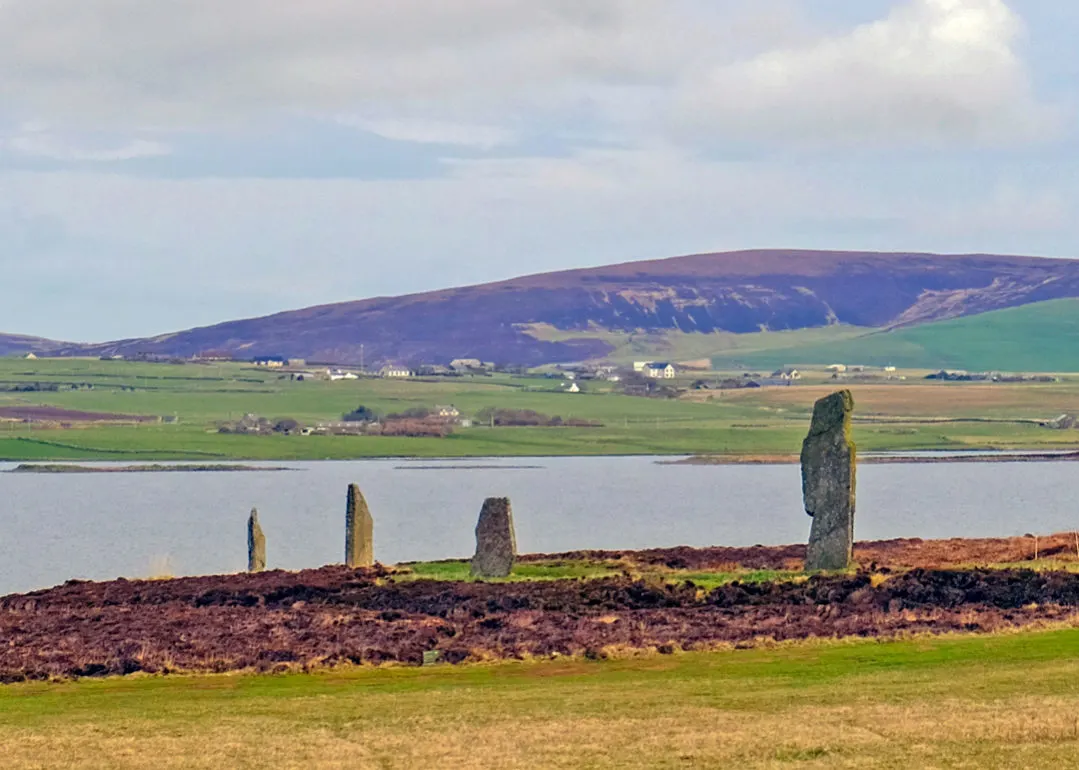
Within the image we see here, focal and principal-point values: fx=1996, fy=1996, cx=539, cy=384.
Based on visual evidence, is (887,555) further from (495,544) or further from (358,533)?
(358,533)

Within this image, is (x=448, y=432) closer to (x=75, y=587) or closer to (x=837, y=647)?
(x=75, y=587)

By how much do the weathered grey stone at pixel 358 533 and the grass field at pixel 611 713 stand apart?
18.2 metres

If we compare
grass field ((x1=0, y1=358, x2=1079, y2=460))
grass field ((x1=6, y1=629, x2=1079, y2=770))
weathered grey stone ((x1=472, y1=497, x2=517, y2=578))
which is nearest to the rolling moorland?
grass field ((x1=6, y1=629, x2=1079, y2=770))

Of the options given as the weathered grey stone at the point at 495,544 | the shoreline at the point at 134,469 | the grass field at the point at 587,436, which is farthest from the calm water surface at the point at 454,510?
the weathered grey stone at the point at 495,544

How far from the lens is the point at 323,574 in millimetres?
42062

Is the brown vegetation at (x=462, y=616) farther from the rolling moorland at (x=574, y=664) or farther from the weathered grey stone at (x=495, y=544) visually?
the weathered grey stone at (x=495, y=544)

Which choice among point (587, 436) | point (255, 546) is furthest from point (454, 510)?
point (587, 436)

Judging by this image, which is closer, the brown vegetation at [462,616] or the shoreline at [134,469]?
the brown vegetation at [462,616]

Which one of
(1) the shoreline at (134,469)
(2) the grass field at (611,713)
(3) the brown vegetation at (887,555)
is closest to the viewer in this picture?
(2) the grass field at (611,713)

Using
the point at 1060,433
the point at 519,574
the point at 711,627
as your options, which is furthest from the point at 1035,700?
the point at 1060,433

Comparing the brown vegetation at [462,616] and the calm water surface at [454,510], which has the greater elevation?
the brown vegetation at [462,616]

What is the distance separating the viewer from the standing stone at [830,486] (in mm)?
39031

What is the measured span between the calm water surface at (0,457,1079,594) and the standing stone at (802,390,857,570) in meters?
20.2

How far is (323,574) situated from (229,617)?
8218 millimetres
